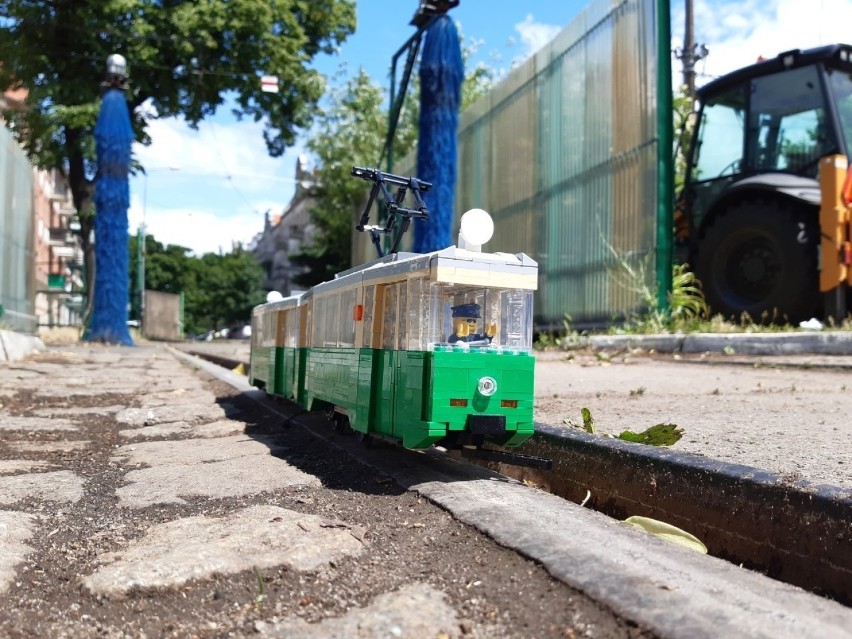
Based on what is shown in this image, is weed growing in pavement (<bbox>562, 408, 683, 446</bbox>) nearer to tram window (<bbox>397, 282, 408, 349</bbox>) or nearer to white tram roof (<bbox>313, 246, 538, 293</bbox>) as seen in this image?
white tram roof (<bbox>313, 246, 538, 293</bbox>)

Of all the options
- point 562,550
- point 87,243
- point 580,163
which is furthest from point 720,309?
point 87,243

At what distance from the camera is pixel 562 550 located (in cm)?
299

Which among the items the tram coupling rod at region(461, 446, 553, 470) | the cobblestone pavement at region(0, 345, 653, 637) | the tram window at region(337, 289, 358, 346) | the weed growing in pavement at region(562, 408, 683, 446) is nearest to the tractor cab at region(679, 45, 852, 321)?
the weed growing in pavement at region(562, 408, 683, 446)

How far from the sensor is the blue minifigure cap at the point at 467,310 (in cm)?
467

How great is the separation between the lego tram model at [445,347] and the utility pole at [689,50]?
A: 20782 mm

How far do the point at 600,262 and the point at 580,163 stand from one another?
2119 mm

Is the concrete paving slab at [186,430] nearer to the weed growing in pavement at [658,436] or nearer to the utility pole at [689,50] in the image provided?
the weed growing in pavement at [658,436]

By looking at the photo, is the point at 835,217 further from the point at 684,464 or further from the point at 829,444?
the point at 684,464

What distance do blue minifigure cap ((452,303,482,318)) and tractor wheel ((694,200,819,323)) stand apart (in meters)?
7.63

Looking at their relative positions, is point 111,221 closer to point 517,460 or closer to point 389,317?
point 389,317

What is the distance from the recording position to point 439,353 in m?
4.41

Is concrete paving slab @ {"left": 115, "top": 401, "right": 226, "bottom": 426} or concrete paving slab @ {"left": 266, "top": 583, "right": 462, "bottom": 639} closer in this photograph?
concrete paving slab @ {"left": 266, "top": 583, "right": 462, "bottom": 639}

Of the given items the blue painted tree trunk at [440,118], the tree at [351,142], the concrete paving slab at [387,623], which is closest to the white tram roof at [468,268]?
the concrete paving slab at [387,623]

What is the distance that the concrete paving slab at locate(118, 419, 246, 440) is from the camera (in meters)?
6.97
